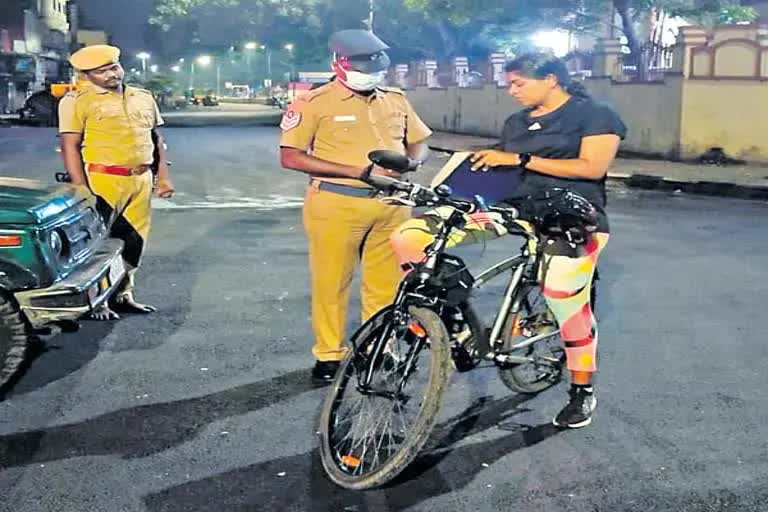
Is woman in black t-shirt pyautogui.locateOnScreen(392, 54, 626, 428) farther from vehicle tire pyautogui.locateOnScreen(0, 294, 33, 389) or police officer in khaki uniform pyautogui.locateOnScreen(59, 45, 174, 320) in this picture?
police officer in khaki uniform pyautogui.locateOnScreen(59, 45, 174, 320)

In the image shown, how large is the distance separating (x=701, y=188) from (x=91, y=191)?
37.3 feet

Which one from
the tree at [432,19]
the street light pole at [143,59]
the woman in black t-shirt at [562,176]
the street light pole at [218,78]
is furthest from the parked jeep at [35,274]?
the street light pole at [218,78]

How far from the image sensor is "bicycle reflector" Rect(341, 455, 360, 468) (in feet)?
12.8

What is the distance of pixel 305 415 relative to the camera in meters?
4.79

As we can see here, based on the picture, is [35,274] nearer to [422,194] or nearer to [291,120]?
[291,120]

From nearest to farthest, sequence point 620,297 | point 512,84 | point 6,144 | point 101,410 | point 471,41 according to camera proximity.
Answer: point 512,84 < point 101,410 < point 620,297 < point 6,144 < point 471,41

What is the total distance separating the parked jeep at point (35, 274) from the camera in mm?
4895

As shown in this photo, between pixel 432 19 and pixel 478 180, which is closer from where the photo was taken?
pixel 478 180

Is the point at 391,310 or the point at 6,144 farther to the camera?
the point at 6,144

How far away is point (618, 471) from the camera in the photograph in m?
4.12

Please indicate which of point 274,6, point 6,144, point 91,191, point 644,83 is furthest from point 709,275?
point 274,6

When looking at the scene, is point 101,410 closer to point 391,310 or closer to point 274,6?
point 391,310

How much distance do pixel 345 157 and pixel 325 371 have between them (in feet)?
3.71

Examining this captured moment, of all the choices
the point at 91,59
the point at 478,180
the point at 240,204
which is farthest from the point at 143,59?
the point at 478,180
